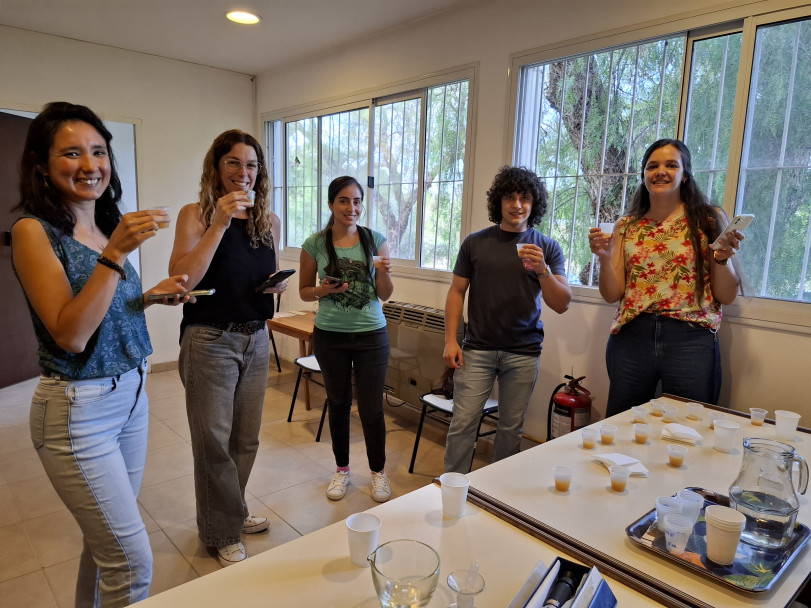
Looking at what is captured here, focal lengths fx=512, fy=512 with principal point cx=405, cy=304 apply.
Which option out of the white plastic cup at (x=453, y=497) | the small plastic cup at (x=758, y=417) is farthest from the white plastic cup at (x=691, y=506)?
the small plastic cup at (x=758, y=417)

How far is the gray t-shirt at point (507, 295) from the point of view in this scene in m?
2.13

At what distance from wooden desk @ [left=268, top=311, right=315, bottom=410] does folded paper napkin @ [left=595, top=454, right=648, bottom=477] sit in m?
2.38

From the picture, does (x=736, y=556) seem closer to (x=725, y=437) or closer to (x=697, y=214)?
(x=725, y=437)

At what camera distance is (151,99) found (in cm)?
436

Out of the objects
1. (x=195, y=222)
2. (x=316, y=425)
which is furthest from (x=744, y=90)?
(x=316, y=425)

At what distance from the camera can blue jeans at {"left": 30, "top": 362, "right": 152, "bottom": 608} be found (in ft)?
3.84

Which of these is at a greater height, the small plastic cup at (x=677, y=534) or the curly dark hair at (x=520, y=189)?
the curly dark hair at (x=520, y=189)

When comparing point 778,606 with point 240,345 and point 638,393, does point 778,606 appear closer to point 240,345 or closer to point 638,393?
point 638,393

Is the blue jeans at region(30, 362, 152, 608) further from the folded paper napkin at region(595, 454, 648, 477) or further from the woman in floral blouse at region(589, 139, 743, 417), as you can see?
the woman in floral blouse at region(589, 139, 743, 417)

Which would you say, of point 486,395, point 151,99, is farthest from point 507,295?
point 151,99

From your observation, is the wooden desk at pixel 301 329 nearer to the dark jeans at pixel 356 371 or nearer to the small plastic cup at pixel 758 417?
the dark jeans at pixel 356 371

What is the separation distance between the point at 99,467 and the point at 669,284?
6.35 ft

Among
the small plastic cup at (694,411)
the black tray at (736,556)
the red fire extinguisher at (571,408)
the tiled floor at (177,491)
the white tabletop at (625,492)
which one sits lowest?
the tiled floor at (177,491)

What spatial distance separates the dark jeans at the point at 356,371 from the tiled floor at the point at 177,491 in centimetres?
41
